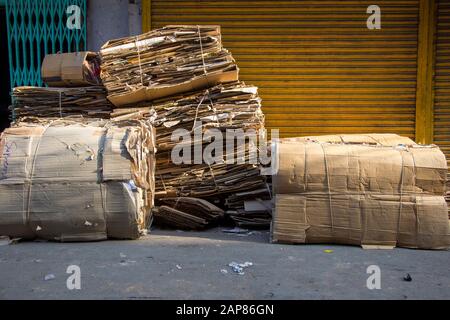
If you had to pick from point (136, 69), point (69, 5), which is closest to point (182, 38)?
point (136, 69)

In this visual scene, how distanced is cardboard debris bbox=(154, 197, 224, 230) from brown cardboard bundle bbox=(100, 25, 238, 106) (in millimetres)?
1295

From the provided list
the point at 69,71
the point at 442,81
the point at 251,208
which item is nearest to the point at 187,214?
the point at 251,208

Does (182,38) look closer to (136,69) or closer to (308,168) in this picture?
(136,69)

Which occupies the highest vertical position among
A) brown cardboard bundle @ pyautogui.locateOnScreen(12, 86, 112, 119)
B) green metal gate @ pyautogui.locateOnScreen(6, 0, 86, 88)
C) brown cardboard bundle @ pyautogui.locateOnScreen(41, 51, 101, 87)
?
green metal gate @ pyautogui.locateOnScreen(6, 0, 86, 88)

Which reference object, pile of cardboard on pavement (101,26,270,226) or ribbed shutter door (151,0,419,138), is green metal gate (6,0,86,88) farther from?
pile of cardboard on pavement (101,26,270,226)

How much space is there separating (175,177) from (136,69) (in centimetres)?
133

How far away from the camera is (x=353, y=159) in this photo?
5035 millimetres

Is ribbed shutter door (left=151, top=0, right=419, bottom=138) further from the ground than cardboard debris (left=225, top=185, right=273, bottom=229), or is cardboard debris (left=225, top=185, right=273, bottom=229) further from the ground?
ribbed shutter door (left=151, top=0, right=419, bottom=138)

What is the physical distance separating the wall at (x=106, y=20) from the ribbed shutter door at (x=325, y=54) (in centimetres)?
46

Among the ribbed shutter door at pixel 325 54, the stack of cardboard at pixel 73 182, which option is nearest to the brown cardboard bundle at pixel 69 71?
the stack of cardboard at pixel 73 182

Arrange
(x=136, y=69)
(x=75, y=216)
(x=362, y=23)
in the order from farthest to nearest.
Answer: (x=362, y=23)
(x=136, y=69)
(x=75, y=216)

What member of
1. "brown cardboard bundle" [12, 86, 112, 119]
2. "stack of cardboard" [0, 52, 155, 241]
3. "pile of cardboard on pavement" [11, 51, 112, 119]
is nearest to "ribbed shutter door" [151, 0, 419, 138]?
"pile of cardboard on pavement" [11, 51, 112, 119]

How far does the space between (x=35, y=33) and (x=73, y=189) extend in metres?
3.29

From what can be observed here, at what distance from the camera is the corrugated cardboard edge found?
19.2 feet
